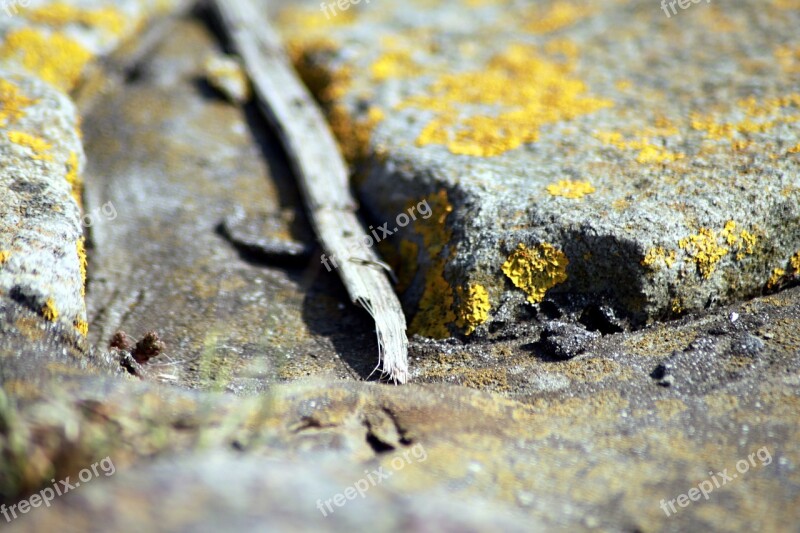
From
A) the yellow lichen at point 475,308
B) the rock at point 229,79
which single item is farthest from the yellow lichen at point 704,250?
the rock at point 229,79

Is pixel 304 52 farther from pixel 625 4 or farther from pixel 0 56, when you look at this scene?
pixel 625 4

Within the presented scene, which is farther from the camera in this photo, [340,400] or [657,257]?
[657,257]

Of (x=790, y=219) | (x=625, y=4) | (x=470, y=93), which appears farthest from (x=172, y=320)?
(x=625, y=4)

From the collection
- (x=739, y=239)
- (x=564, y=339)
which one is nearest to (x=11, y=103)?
(x=564, y=339)

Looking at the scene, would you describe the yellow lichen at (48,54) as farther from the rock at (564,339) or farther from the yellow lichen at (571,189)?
the rock at (564,339)

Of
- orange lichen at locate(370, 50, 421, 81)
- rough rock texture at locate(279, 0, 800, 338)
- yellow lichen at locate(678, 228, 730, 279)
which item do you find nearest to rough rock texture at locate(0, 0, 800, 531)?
rough rock texture at locate(279, 0, 800, 338)

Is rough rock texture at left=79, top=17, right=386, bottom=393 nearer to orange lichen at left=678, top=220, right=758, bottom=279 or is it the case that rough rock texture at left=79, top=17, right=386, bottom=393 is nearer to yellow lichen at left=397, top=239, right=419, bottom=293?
yellow lichen at left=397, top=239, right=419, bottom=293

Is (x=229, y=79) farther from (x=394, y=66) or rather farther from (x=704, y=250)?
(x=704, y=250)
